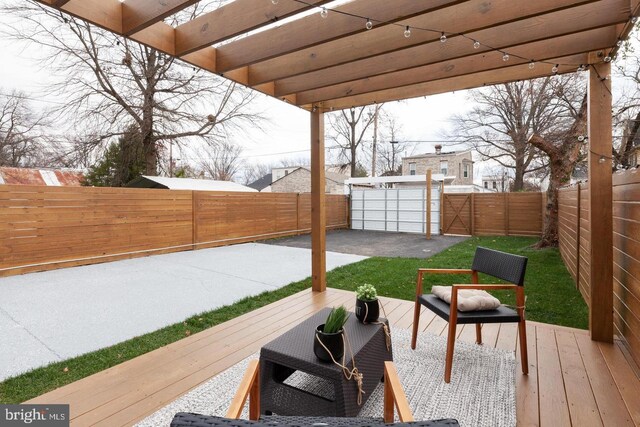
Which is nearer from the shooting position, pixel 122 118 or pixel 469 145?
pixel 122 118

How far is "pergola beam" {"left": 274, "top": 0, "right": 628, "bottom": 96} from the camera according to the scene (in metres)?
2.00

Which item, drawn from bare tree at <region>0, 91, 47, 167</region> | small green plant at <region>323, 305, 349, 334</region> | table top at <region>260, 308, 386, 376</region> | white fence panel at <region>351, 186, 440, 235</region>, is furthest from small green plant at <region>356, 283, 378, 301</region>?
bare tree at <region>0, 91, 47, 167</region>

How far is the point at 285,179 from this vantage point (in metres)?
23.8

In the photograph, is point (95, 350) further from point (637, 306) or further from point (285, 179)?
point (285, 179)

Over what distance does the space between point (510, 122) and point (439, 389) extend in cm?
1441

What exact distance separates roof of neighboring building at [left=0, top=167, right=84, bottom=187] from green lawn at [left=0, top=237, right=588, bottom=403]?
34.0 feet

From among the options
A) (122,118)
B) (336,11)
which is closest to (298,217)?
(122,118)

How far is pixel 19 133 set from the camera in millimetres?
10625

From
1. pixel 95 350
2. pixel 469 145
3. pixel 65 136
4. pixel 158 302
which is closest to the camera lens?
pixel 95 350

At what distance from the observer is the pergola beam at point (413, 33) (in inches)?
74.3

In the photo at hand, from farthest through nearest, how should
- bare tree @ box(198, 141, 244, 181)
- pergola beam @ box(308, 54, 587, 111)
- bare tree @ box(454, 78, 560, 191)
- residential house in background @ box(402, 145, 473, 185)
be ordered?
bare tree @ box(198, 141, 244, 181)
residential house in background @ box(402, 145, 473, 185)
bare tree @ box(454, 78, 560, 191)
pergola beam @ box(308, 54, 587, 111)

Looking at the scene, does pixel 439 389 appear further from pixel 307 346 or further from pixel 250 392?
pixel 250 392

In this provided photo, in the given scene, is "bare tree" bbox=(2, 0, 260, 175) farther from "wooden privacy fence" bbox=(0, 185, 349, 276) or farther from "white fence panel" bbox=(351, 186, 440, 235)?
"white fence panel" bbox=(351, 186, 440, 235)

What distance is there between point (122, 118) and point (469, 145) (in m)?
14.2
